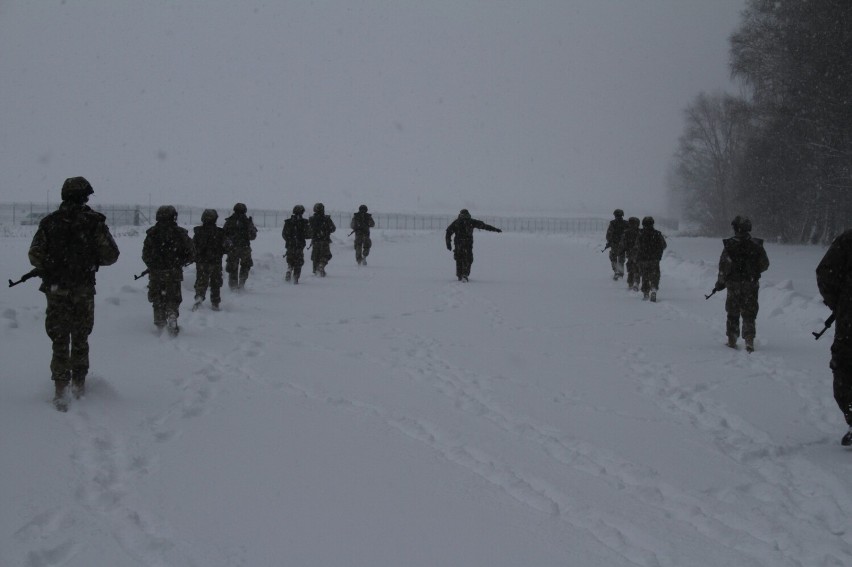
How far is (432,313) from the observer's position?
14039mm

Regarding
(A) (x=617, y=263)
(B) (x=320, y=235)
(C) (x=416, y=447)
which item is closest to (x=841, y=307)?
(C) (x=416, y=447)

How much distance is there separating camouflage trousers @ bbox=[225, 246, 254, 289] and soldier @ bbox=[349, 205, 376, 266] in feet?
18.6

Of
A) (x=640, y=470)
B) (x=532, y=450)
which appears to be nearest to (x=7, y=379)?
(x=532, y=450)

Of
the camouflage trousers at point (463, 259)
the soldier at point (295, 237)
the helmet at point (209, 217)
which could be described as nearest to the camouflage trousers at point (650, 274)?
the camouflage trousers at point (463, 259)

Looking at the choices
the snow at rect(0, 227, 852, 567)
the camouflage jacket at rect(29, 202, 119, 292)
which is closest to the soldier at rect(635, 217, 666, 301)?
the snow at rect(0, 227, 852, 567)

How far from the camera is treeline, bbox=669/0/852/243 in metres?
24.1

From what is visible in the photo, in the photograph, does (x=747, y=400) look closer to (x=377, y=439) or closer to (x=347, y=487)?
(x=377, y=439)

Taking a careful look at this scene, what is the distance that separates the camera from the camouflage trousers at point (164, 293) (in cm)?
1068

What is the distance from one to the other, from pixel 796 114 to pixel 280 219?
50.3 meters

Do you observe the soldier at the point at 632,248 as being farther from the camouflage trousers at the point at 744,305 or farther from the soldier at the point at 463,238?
the camouflage trousers at the point at 744,305

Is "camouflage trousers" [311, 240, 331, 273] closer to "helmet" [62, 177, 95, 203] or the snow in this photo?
the snow

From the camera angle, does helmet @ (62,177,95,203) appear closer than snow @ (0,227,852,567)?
No

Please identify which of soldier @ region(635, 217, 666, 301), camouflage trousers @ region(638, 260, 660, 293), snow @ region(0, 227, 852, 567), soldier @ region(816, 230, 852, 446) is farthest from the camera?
camouflage trousers @ region(638, 260, 660, 293)

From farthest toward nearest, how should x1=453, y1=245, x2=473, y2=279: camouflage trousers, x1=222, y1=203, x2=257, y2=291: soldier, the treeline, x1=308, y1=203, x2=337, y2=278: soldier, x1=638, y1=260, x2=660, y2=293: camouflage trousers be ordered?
1. the treeline
2. x1=453, y1=245, x2=473, y2=279: camouflage trousers
3. x1=308, y1=203, x2=337, y2=278: soldier
4. x1=638, y1=260, x2=660, y2=293: camouflage trousers
5. x1=222, y1=203, x2=257, y2=291: soldier
